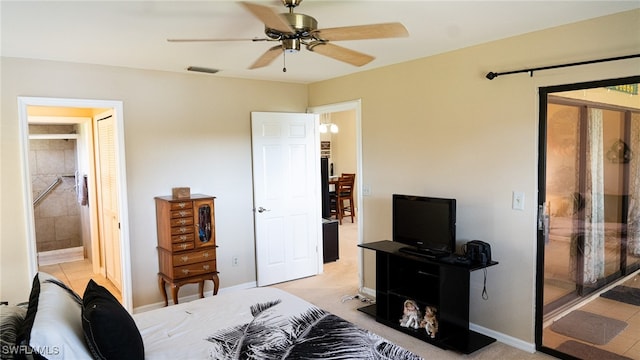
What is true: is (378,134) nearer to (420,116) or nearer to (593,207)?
(420,116)

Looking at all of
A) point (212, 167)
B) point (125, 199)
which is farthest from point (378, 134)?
point (125, 199)

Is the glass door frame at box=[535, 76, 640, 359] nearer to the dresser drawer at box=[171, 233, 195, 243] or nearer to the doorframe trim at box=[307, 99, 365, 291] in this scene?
the doorframe trim at box=[307, 99, 365, 291]

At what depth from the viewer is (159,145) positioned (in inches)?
167

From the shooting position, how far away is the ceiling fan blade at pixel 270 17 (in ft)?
6.11

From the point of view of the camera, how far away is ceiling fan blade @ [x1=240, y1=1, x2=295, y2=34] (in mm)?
1862

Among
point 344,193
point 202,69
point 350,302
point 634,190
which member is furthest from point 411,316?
point 344,193

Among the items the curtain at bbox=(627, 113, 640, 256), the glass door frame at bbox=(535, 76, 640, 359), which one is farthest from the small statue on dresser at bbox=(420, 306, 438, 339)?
the curtain at bbox=(627, 113, 640, 256)

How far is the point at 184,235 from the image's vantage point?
13.4 ft

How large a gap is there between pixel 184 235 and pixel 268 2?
2514 mm

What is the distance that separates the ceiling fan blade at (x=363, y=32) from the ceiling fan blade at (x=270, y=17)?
0.64ft

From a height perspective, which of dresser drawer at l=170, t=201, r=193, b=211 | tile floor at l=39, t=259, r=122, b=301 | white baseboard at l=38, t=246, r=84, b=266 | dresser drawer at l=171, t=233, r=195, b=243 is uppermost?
dresser drawer at l=170, t=201, r=193, b=211

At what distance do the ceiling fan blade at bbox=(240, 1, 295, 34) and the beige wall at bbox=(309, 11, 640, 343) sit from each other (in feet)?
6.32

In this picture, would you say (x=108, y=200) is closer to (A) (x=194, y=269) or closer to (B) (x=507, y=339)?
(A) (x=194, y=269)

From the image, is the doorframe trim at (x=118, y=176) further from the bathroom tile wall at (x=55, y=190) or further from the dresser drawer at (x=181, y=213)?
the bathroom tile wall at (x=55, y=190)
